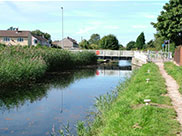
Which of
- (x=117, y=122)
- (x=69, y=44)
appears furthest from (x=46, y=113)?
(x=69, y=44)

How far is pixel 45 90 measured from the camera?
1517 centimetres

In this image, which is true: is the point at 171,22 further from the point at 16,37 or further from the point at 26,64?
the point at 16,37

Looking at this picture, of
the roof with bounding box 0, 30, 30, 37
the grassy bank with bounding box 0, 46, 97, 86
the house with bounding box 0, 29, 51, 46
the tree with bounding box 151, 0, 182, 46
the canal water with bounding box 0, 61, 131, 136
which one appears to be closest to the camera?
the canal water with bounding box 0, 61, 131, 136

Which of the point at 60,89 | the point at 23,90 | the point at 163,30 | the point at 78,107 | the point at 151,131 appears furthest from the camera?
the point at 163,30

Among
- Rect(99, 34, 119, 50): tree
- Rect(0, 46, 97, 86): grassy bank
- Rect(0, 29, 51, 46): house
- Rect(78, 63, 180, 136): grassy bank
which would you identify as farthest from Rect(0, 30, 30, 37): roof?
Rect(78, 63, 180, 136): grassy bank

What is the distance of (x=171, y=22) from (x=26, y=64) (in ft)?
60.4

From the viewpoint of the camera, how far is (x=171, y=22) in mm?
27719

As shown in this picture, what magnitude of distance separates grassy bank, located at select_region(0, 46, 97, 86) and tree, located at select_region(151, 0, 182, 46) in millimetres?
12181

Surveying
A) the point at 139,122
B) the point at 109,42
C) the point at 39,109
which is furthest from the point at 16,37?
the point at 139,122

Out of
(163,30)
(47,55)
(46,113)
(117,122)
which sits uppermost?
(163,30)

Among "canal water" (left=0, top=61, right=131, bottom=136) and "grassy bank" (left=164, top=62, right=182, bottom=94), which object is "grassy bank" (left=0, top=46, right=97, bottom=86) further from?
"grassy bank" (left=164, top=62, right=182, bottom=94)

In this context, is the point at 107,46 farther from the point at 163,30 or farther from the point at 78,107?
the point at 78,107

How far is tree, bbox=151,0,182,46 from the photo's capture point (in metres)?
27.5

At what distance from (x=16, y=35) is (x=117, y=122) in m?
69.5
